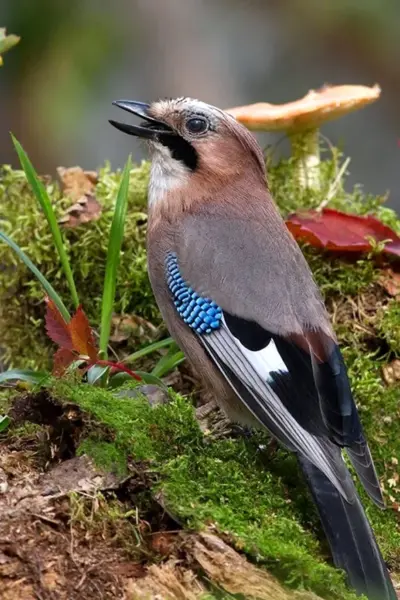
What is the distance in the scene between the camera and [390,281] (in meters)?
4.99

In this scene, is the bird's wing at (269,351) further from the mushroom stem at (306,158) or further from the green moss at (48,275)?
the mushroom stem at (306,158)

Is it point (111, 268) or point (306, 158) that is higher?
point (306, 158)

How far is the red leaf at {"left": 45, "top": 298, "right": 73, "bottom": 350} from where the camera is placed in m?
4.04

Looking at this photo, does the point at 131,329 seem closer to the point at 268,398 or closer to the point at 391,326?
the point at 391,326

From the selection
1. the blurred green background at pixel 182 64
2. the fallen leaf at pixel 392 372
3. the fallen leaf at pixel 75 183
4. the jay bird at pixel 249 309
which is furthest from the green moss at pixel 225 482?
the blurred green background at pixel 182 64

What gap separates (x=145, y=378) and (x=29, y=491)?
1.07 metres

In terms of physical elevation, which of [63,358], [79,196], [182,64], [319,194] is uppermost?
[182,64]

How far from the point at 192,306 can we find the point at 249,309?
0.26 meters

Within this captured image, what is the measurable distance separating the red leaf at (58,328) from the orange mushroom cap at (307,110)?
1.76 m

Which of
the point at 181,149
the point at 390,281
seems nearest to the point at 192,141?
the point at 181,149

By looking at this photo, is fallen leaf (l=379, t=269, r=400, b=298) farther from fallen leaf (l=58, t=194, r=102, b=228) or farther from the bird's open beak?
fallen leaf (l=58, t=194, r=102, b=228)

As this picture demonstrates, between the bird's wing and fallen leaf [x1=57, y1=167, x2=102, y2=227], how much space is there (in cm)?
118

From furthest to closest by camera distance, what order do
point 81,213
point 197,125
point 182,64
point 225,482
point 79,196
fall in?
1. point 182,64
2. point 79,196
3. point 81,213
4. point 197,125
5. point 225,482

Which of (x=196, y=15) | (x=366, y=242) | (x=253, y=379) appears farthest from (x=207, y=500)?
(x=196, y=15)
